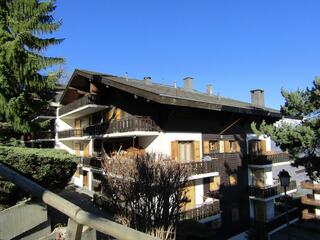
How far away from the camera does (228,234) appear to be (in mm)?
23516

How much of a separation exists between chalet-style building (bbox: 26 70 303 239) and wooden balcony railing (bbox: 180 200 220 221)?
2.0 inches

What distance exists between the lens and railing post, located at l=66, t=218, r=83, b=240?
1.95 meters

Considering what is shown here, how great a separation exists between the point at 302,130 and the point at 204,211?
9432 mm

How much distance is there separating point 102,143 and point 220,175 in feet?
32.3

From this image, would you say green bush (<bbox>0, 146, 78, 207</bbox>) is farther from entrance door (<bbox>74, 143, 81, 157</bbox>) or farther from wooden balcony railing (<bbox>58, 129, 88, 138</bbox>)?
entrance door (<bbox>74, 143, 81, 157</bbox>)

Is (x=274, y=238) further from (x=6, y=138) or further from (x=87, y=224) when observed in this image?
(x=87, y=224)

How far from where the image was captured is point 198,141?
72.2 feet

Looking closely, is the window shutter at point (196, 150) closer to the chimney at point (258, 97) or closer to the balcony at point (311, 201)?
the balcony at point (311, 201)

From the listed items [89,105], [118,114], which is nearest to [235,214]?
[118,114]

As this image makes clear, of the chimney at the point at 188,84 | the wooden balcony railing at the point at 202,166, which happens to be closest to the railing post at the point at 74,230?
the wooden balcony railing at the point at 202,166

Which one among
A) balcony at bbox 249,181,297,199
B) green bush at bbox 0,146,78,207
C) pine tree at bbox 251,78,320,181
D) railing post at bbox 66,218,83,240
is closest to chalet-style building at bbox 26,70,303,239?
balcony at bbox 249,181,297,199

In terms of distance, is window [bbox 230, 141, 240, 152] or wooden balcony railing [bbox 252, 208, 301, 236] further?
window [bbox 230, 141, 240, 152]

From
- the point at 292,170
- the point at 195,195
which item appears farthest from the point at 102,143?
the point at 292,170

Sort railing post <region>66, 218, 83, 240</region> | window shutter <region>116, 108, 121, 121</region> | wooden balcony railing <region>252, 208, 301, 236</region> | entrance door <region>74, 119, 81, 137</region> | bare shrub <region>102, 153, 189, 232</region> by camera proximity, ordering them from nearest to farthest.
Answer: railing post <region>66, 218, 83, 240</region>, bare shrub <region>102, 153, 189, 232</region>, window shutter <region>116, 108, 121, 121</region>, wooden balcony railing <region>252, 208, 301, 236</region>, entrance door <region>74, 119, 81, 137</region>
